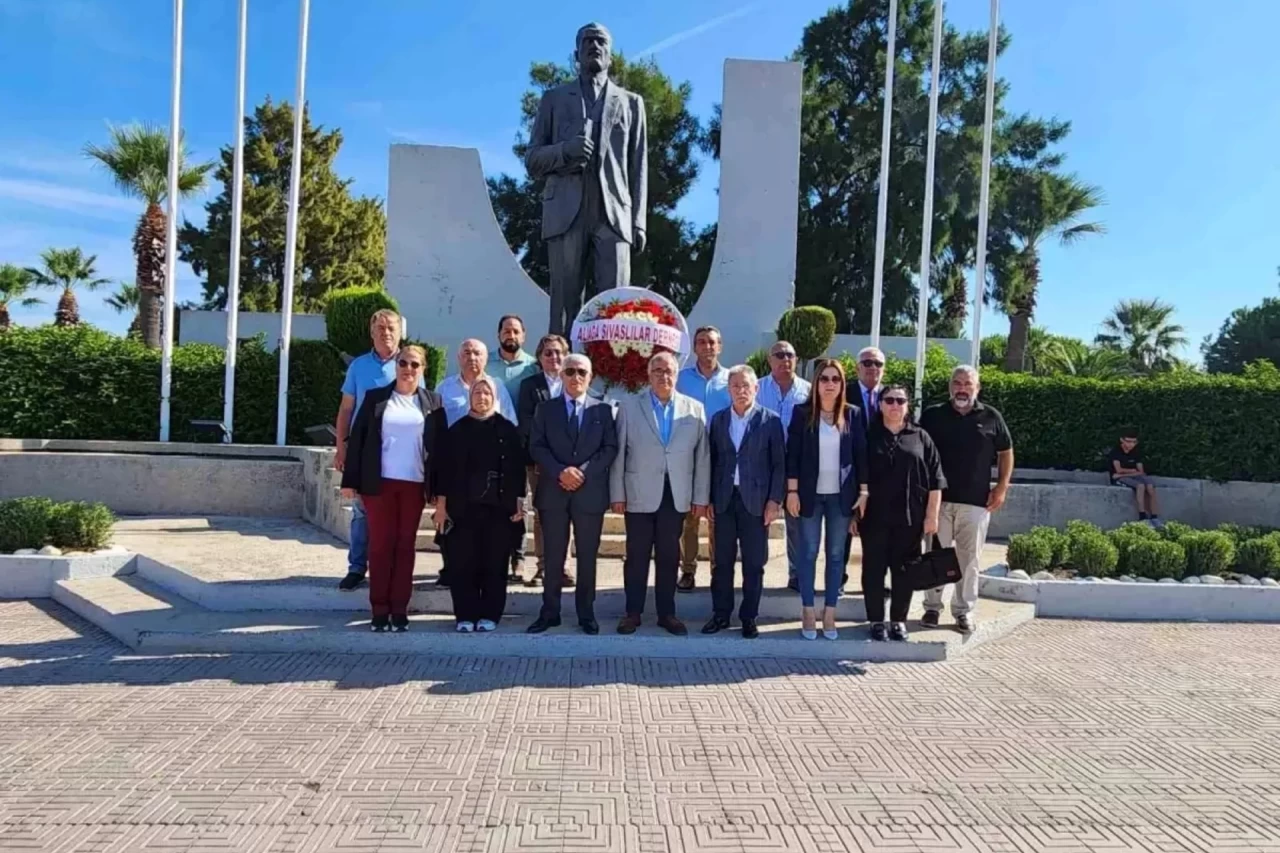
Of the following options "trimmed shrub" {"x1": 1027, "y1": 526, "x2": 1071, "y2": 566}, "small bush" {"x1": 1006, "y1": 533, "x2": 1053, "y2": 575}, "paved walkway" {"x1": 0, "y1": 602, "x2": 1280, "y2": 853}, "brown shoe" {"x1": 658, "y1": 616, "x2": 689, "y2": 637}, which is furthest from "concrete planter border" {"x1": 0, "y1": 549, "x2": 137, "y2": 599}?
"trimmed shrub" {"x1": 1027, "y1": 526, "x2": 1071, "y2": 566}

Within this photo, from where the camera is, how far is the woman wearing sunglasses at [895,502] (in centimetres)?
490

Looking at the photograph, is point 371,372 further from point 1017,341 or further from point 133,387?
point 1017,341

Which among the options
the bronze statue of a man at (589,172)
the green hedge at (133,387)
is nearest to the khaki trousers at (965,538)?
the bronze statue of a man at (589,172)

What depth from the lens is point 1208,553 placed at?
6.82m

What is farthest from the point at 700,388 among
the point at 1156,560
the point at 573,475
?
the point at 1156,560

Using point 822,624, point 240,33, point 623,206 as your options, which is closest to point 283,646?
point 822,624

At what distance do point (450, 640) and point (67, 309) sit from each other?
3053 centimetres

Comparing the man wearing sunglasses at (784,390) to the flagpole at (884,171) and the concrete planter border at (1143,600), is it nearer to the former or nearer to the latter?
the concrete planter border at (1143,600)

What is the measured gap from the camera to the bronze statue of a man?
7664 millimetres

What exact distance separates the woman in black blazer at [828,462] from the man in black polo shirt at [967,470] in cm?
67

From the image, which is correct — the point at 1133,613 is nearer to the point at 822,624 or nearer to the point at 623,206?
the point at 822,624

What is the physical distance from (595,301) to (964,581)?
387cm

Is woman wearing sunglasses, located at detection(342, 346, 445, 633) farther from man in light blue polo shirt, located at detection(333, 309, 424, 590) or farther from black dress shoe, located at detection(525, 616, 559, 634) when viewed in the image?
black dress shoe, located at detection(525, 616, 559, 634)

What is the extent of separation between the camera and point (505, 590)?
5.13 meters
